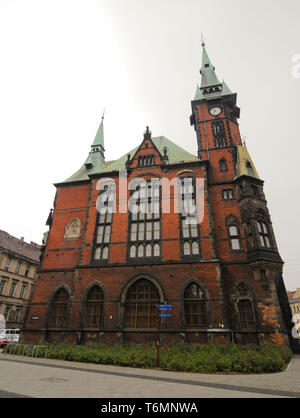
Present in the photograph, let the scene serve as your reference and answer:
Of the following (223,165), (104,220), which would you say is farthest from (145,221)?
(223,165)

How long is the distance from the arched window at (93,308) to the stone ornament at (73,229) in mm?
6257

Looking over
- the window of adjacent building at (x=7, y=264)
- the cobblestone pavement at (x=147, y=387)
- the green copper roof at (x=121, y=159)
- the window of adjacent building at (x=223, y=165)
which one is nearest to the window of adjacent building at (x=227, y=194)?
the window of adjacent building at (x=223, y=165)

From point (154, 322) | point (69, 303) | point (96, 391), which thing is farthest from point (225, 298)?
point (96, 391)

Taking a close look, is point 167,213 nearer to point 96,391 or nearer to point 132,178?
point 132,178

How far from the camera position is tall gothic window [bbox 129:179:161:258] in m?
22.1

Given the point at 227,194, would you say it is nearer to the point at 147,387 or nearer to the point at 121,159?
the point at 121,159

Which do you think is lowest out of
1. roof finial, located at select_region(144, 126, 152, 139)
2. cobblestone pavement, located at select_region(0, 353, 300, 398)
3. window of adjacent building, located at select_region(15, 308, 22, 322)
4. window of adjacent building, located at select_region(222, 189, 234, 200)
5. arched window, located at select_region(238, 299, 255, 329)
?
cobblestone pavement, located at select_region(0, 353, 300, 398)

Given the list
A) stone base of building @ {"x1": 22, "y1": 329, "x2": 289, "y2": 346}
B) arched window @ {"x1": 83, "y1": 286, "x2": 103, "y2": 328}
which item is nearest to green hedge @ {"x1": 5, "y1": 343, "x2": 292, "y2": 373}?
stone base of building @ {"x1": 22, "y1": 329, "x2": 289, "y2": 346}

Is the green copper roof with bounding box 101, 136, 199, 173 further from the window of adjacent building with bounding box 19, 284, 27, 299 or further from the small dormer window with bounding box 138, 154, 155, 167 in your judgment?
the window of adjacent building with bounding box 19, 284, 27, 299

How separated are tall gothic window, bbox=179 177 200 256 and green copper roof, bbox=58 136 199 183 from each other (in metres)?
3.10

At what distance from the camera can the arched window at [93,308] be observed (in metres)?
20.1

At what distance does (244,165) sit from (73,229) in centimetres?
1834

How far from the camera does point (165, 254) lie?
69.3ft
